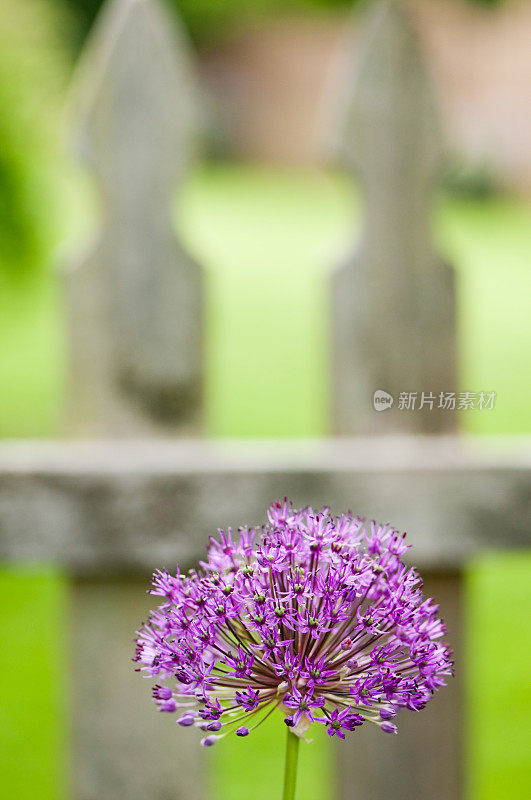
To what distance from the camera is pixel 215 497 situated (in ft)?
4.00

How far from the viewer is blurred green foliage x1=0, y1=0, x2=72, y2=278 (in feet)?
9.73

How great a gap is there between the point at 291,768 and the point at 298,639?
0.08m

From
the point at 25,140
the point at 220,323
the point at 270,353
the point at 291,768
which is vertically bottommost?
the point at 291,768

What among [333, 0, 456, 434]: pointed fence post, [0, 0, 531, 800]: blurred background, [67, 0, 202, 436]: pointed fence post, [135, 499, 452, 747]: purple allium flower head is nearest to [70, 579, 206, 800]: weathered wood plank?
[0, 0, 531, 800]: blurred background

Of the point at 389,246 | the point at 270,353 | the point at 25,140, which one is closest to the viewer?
the point at 389,246

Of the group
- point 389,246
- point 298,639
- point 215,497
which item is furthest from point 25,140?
point 298,639

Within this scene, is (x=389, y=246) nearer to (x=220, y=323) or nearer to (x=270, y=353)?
(x=270, y=353)

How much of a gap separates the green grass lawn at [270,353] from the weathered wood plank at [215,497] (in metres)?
0.12

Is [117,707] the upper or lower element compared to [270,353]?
lower

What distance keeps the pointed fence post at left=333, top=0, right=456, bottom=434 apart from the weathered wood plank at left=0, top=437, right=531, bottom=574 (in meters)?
0.11

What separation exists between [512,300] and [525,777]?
4457 mm

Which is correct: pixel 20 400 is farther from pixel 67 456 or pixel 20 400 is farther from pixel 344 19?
pixel 344 19
